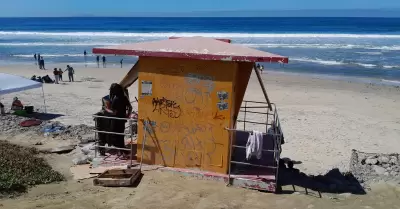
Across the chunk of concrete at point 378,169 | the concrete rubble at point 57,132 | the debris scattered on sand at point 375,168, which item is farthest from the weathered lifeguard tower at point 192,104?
the chunk of concrete at point 378,169

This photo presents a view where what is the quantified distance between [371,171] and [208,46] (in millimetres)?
5477

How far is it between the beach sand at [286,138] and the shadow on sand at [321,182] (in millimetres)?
319

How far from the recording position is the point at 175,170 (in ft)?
31.7

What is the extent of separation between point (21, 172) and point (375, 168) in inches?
331

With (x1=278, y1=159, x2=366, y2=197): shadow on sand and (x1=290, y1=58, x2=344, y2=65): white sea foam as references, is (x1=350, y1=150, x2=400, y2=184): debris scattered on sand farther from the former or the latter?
(x1=290, y1=58, x2=344, y2=65): white sea foam

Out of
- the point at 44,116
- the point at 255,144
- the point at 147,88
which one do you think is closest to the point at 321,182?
the point at 255,144

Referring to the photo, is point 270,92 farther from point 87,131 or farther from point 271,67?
point 87,131

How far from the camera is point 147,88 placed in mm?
9664

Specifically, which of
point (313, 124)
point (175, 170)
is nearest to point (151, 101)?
point (175, 170)

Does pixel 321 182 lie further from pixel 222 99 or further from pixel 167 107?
pixel 167 107

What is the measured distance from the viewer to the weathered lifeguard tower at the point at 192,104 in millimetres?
9141

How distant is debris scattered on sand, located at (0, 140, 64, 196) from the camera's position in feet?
28.3

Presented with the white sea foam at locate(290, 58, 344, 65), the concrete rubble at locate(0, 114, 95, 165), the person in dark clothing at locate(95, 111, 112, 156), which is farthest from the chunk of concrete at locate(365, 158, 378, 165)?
the white sea foam at locate(290, 58, 344, 65)

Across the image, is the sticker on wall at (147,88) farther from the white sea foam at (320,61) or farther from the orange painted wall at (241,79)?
the white sea foam at (320,61)
